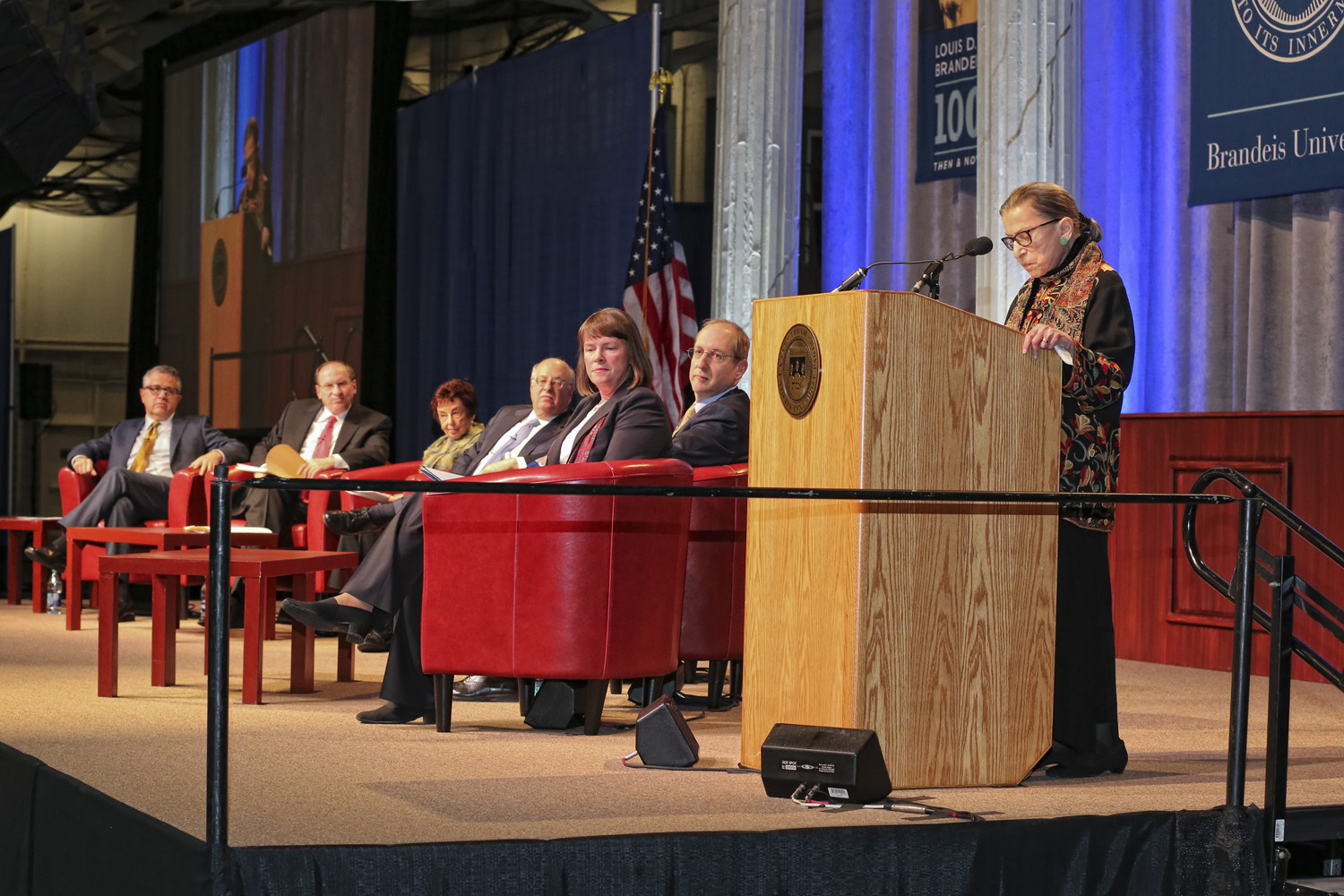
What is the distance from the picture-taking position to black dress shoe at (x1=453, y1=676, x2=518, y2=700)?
448cm

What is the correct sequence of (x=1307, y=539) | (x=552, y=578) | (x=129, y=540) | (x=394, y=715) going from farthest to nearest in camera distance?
1. (x=129, y=540)
2. (x=394, y=715)
3. (x=552, y=578)
4. (x=1307, y=539)

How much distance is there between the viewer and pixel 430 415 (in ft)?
27.6

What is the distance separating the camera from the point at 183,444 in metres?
7.11

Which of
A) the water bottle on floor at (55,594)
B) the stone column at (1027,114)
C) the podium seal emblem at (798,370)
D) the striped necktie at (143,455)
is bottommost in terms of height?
the water bottle on floor at (55,594)

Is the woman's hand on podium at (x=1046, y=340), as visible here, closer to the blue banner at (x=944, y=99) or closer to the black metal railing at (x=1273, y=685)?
the black metal railing at (x=1273, y=685)

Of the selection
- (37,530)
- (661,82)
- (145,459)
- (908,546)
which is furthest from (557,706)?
(37,530)

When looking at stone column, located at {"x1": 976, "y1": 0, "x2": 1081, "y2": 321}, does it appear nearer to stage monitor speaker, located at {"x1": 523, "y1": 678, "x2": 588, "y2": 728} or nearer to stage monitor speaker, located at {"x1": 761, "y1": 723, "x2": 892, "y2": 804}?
stage monitor speaker, located at {"x1": 523, "y1": 678, "x2": 588, "y2": 728}

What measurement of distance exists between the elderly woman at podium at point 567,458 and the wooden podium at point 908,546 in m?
0.83

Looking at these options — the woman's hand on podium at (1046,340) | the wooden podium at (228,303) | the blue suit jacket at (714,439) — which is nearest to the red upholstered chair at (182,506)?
the blue suit jacket at (714,439)

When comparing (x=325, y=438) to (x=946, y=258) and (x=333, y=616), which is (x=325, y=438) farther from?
(x=946, y=258)

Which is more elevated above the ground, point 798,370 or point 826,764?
point 798,370

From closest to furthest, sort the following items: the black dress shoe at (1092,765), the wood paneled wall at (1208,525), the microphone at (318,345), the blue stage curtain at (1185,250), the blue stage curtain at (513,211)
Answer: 1. the black dress shoe at (1092,765)
2. the wood paneled wall at (1208,525)
3. the blue stage curtain at (1185,250)
4. the blue stage curtain at (513,211)
5. the microphone at (318,345)

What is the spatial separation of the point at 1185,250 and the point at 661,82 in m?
2.40

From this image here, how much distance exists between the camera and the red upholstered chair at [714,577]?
412cm
